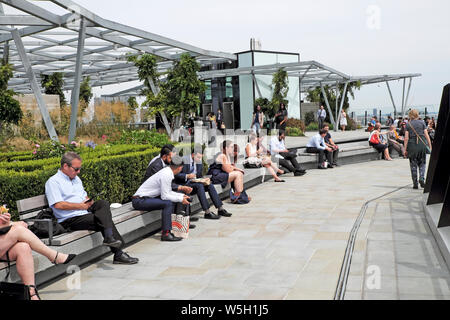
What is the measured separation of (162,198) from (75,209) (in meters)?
1.39

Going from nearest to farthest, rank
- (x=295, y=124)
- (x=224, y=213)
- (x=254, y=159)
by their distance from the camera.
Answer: (x=224, y=213), (x=254, y=159), (x=295, y=124)

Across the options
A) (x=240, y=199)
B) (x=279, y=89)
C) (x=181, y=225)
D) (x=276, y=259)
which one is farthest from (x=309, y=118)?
(x=276, y=259)

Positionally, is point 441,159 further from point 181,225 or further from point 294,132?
point 294,132

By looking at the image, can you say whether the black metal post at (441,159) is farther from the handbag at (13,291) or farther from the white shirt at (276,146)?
the white shirt at (276,146)

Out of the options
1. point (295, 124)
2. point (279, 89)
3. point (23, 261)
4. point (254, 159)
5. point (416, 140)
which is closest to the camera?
point (23, 261)

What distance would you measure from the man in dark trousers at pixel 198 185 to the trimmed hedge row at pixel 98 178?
3.19 ft

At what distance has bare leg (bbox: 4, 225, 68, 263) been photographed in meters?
4.19

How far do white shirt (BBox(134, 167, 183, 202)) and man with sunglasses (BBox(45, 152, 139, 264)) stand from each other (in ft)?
3.66

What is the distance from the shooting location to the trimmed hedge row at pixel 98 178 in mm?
5672

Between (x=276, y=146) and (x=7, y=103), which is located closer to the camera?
(x=276, y=146)

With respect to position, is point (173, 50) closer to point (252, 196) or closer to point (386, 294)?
point (252, 196)

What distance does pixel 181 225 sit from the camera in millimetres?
6488

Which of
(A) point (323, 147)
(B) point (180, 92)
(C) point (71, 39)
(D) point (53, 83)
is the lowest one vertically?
(A) point (323, 147)

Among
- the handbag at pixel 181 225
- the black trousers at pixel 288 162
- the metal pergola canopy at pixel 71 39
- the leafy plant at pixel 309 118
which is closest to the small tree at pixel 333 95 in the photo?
the leafy plant at pixel 309 118
